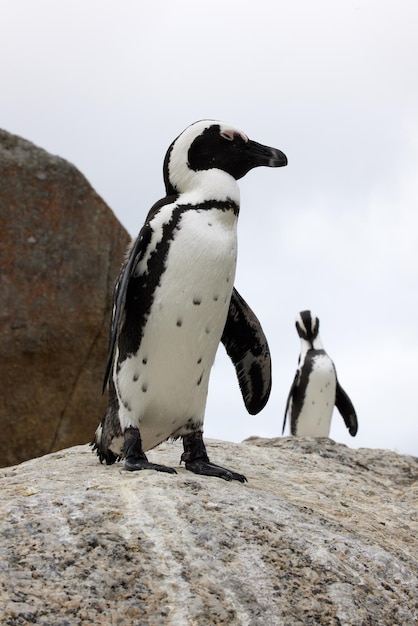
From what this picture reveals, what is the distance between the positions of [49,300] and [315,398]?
11.6 feet

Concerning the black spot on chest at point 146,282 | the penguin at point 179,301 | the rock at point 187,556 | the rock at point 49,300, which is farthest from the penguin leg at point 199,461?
the rock at point 49,300

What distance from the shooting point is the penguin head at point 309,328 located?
1131cm

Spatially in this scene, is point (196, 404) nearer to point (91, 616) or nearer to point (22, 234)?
point (91, 616)

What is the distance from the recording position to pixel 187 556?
3188 millimetres

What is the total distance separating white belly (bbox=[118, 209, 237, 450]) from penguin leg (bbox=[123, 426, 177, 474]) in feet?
0.18

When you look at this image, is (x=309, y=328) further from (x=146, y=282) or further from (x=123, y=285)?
(x=123, y=285)

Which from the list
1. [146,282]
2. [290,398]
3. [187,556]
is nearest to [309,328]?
[290,398]

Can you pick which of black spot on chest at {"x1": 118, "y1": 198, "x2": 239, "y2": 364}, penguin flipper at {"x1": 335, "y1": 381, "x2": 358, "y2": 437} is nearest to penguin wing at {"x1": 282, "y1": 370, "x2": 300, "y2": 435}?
penguin flipper at {"x1": 335, "y1": 381, "x2": 358, "y2": 437}

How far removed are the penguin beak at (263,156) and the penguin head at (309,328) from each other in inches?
270

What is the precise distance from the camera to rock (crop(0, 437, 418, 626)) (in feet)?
9.64

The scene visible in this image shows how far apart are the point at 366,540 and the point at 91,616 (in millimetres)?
1342

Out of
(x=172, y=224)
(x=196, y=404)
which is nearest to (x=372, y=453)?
(x=196, y=404)

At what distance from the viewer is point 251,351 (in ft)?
16.2

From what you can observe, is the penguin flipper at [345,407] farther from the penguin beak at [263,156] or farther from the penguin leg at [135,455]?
the penguin leg at [135,455]
